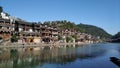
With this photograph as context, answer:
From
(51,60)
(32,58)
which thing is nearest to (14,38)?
(32,58)

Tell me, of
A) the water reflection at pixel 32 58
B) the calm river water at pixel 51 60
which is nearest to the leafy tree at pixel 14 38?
the water reflection at pixel 32 58

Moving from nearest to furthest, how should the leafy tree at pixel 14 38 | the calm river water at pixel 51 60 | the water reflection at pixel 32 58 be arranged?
the calm river water at pixel 51 60 → the water reflection at pixel 32 58 → the leafy tree at pixel 14 38

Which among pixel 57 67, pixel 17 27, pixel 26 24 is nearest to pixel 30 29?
pixel 26 24

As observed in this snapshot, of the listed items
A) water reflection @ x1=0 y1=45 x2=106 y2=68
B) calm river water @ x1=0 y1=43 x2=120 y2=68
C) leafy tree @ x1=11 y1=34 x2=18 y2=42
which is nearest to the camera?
calm river water @ x1=0 y1=43 x2=120 y2=68

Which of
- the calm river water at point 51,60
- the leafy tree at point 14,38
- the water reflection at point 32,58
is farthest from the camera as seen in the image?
the leafy tree at point 14,38

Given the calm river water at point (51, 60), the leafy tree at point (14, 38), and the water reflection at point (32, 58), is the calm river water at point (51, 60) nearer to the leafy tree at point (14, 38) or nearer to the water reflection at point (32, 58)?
the water reflection at point (32, 58)

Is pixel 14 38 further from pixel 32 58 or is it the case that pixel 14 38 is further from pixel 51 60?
pixel 51 60

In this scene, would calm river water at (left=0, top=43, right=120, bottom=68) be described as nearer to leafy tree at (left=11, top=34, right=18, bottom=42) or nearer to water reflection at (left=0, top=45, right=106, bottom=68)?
water reflection at (left=0, top=45, right=106, bottom=68)

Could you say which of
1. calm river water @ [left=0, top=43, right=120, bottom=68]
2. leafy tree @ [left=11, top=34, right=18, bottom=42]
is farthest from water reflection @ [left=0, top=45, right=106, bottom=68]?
leafy tree @ [left=11, top=34, right=18, bottom=42]

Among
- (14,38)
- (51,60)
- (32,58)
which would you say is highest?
(14,38)

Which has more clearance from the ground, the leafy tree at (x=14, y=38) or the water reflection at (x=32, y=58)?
the leafy tree at (x=14, y=38)

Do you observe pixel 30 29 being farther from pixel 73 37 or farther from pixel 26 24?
pixel 73 37

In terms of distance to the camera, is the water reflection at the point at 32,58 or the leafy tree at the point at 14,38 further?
the leafy tree at the point at 14,38

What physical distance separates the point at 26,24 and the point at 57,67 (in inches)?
2373
